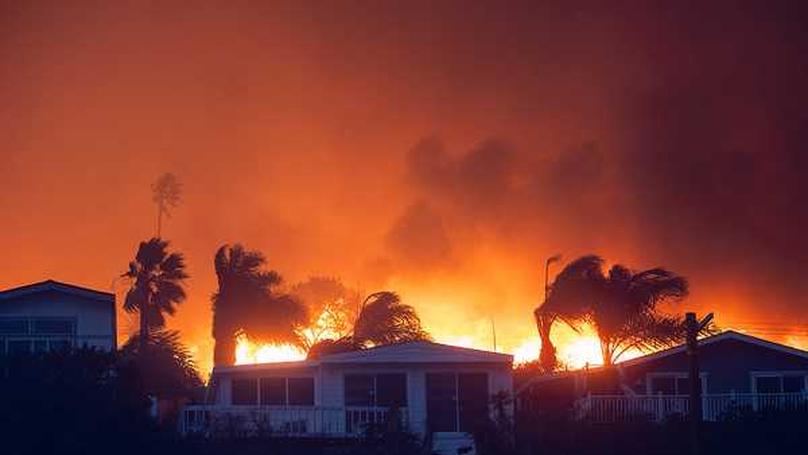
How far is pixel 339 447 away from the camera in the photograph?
3850 centimetres

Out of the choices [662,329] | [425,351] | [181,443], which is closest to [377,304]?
[662,329]

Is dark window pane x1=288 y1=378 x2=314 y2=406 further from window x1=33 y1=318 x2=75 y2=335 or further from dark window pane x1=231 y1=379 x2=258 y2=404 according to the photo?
window x1=33 y1=318 x2=75 y2=335

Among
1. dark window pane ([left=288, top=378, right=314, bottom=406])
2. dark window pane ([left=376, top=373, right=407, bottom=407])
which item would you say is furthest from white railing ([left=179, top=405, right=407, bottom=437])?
dark window pane ([left=288, top=378, right=314, bottom=406])

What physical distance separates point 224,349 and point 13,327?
585 inches

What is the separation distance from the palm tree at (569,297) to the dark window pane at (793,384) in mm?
11653

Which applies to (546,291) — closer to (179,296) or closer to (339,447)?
(179,296)

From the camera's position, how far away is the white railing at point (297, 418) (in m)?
39.2

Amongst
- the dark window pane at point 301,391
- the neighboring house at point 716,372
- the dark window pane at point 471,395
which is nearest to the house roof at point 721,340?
the neighboring house at point 716,372

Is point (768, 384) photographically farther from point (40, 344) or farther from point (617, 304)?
point (40, 344)

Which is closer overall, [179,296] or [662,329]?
[179,296]

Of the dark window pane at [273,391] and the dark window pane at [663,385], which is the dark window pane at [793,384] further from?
the dark window pane at [273,391]

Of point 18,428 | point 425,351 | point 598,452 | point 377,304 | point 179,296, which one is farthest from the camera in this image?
point 377,304

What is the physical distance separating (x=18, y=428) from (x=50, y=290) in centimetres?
1548

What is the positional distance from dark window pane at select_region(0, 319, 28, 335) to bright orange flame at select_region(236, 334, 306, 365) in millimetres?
15245
